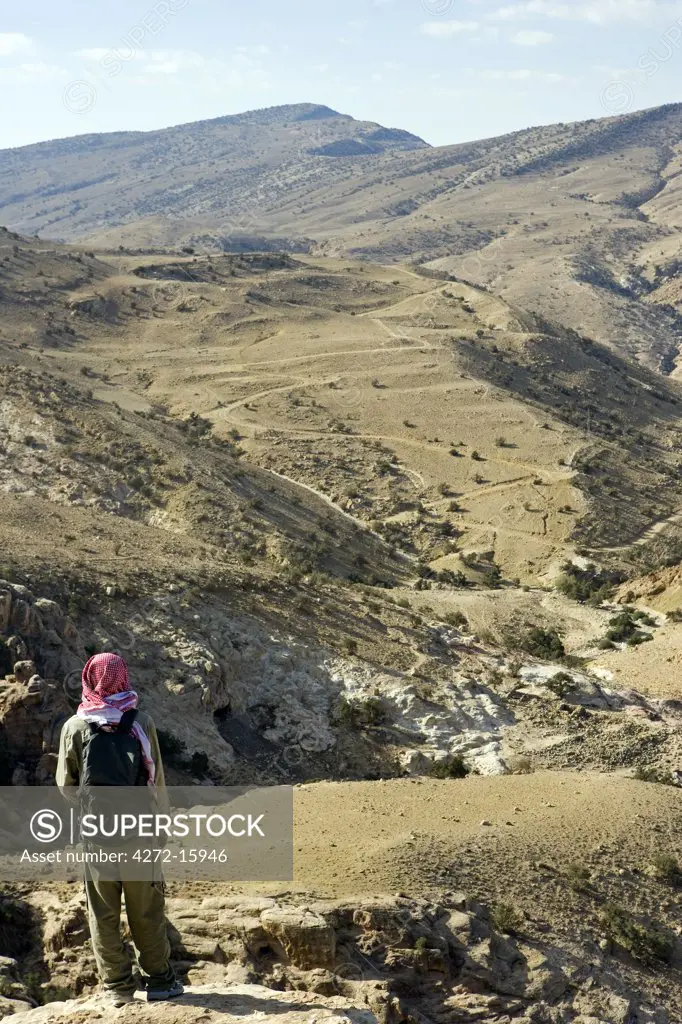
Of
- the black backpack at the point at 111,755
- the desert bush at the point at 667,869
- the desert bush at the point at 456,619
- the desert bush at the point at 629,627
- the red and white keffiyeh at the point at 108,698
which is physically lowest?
the desert bush at the point at 667,869

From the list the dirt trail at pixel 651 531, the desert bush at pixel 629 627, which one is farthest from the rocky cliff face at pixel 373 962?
the dirt trail at pixel 651 531

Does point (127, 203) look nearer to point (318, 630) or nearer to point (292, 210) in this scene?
point (292, 210)

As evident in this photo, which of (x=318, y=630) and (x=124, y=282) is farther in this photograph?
(x=124, y=282)

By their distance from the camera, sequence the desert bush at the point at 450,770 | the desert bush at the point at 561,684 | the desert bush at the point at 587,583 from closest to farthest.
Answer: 1. the desert bush at the point at 450,770
2. the desert bush at the point at 561,684
3. the desert bush at the point at 587,583

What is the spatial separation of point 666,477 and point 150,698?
31.2m

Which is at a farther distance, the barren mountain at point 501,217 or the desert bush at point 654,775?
the barren mountain at point 501,217

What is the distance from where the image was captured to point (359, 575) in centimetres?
2845

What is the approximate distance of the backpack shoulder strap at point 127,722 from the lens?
6375mm

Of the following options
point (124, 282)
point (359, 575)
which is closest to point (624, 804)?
point (359, 575)

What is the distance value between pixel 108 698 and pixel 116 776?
19.2 inches

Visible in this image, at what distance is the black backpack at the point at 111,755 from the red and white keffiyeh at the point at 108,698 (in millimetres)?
43

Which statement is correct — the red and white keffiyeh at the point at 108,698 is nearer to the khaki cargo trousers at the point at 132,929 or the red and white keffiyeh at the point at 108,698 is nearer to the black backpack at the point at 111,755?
the black backpack at the point at 111,755

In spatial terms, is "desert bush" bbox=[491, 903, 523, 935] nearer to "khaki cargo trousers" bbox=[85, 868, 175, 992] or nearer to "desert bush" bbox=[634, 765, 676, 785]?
"khaki cargo trousers" bbox=[85, 868, 175, 992]

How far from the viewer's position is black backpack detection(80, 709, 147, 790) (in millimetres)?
6324
